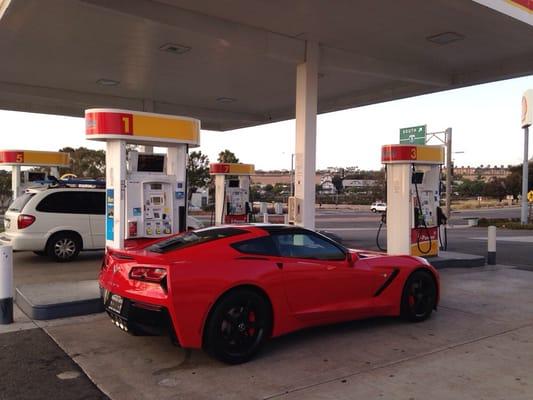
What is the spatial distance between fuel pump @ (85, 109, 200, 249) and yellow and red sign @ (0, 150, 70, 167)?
32.4 feet

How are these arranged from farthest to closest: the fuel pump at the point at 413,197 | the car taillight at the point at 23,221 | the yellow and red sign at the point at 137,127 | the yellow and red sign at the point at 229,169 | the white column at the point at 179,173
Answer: the yellow and red sign at the point at 229,169, the fuel pump at the point at 413,197, the car taillight at the point at 23,221, the white column at the point at 179,173, the yellow and red sign at the point at 137,127

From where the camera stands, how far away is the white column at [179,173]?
898cm

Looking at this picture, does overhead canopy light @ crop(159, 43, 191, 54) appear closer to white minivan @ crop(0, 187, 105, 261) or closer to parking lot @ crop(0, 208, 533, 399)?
white minivan @ crop(0, 187, 105, 261)

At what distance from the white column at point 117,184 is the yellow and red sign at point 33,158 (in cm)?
1015

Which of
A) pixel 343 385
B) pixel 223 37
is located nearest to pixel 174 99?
pixel 223 37

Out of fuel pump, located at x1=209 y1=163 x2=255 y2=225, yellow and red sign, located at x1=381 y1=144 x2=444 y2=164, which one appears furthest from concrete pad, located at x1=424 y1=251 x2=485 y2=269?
fuel pump, located at x1=209 y1=163 x2=255 y2=225

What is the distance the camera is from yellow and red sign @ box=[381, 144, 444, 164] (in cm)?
1195

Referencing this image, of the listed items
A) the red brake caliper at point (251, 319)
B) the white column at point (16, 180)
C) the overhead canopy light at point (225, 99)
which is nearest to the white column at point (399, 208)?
the red brake caliper at point (251, 319)

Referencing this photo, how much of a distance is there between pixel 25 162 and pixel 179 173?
10243 millimetres

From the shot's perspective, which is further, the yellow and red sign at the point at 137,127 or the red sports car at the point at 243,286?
the yellow and red sign at the point at 137,127

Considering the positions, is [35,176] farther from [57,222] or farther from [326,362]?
[326,362]

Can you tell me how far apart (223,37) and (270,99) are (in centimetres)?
835

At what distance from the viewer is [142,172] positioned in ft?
29.0

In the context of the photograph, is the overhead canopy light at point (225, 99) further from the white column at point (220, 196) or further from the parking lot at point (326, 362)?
the parking lot at point (326, 362)
